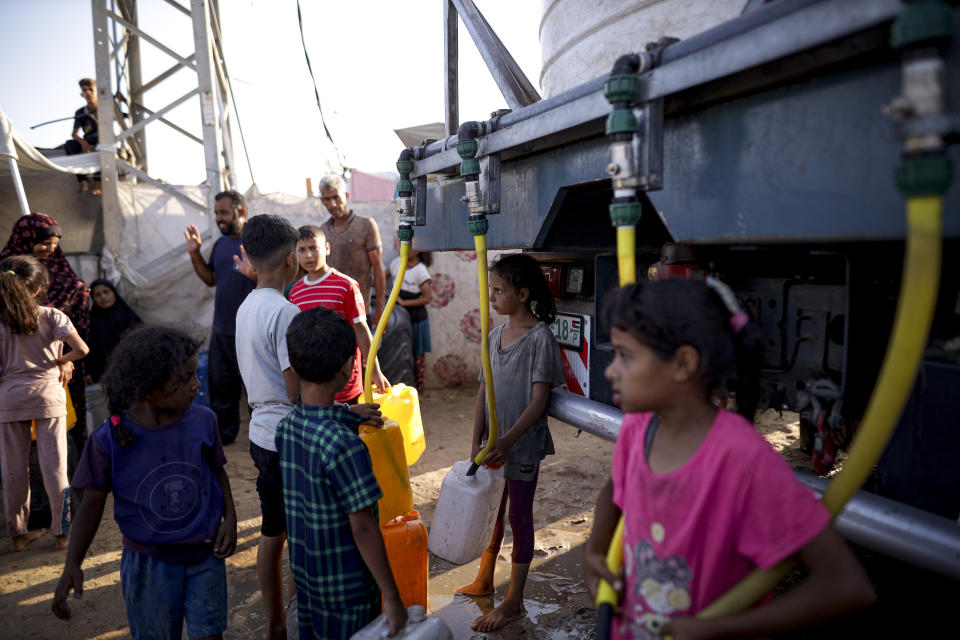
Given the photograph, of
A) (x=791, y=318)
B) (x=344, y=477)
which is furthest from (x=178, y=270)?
(x=791, y=318)

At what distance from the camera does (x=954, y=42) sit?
92 centimetres

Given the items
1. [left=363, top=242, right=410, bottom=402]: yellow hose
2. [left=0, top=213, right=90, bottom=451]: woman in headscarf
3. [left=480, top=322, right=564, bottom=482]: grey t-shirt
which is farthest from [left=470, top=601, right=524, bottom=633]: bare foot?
[left=0, top=213, right=90, bottom=451]: woman in headscarf

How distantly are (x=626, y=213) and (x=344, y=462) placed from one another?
1019 mm

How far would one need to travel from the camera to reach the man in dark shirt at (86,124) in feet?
23.2

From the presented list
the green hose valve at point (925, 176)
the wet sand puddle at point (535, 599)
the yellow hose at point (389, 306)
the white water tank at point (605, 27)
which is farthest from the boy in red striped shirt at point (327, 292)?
the green hose valve at point (925, 176)

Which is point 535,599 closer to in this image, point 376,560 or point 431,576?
point 431,576

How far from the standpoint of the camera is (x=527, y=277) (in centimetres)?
261

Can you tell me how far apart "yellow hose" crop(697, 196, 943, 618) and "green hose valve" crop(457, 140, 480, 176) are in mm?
1319

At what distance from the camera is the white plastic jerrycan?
1.72m

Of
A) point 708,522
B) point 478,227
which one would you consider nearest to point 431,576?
point 478,227

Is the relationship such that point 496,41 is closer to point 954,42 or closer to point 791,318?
point 791,318

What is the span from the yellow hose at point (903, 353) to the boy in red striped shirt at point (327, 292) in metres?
2.35

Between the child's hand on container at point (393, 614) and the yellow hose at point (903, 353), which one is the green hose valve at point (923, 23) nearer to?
the yellow hose at point (903, 353)

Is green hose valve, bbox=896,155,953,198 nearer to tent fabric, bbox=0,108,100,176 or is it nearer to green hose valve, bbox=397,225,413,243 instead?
green hose valve, bbox=397,225,413,243
